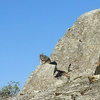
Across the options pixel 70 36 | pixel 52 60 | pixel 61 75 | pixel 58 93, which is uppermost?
pixel 70 36

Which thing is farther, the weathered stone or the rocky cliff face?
the weathered stone

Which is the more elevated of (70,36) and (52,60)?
(70,36)

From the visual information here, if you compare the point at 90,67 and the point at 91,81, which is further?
the point at 90,67

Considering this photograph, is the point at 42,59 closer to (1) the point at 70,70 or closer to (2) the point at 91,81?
(1) the point at 70,70

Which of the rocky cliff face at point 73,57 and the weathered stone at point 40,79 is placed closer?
the rocky cliff face at point 73,57

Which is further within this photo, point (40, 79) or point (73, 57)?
point (73, 57)

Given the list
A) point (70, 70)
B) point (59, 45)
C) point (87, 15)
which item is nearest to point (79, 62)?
point (70, 70)

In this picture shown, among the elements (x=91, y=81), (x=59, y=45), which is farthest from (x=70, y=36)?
(x=91, y=81)

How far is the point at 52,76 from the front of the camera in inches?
1182

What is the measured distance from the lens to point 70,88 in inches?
805

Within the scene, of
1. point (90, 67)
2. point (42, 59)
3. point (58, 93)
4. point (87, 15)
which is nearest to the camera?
point (58, 93)

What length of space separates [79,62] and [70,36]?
11.7 feet

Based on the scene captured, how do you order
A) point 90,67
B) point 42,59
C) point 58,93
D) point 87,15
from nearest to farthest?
point 58,93, point 90,67, point 42,59, point 87,15

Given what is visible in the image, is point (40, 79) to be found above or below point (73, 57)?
below
